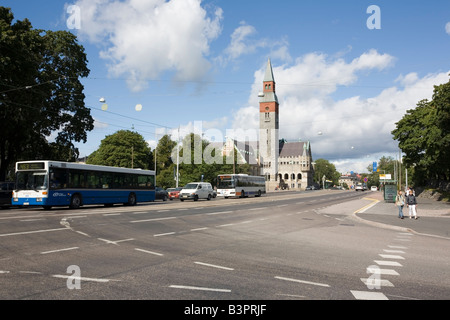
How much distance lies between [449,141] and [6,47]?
33.1 metres

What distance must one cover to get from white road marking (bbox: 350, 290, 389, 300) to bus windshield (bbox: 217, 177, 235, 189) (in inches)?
1569

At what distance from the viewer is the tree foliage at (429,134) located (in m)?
29.2

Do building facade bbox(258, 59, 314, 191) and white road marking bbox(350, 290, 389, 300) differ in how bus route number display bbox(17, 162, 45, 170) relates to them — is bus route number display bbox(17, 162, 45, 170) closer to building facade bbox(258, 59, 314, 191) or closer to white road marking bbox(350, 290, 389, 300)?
white road marking bbox(350, 290, 389, 300)

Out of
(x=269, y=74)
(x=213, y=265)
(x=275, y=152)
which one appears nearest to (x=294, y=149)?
(x=275, y=152)

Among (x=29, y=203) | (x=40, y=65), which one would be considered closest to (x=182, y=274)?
(x=29, y=203)

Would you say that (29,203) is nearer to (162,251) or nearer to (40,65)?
(162,251)

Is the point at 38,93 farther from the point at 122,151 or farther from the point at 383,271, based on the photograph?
the point at 122,151

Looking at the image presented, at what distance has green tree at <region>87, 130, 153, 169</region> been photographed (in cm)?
7300

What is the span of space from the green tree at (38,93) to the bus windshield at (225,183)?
16.1 m

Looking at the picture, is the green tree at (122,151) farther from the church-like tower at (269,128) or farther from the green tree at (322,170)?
the green tree at (322,170)

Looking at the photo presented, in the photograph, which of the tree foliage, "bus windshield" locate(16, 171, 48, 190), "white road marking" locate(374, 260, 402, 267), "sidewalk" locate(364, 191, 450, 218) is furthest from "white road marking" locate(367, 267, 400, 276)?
the tree foliage

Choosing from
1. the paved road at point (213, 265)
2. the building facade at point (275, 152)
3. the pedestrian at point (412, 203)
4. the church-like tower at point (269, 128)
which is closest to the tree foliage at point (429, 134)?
the pedestrian at point (412, 203)
